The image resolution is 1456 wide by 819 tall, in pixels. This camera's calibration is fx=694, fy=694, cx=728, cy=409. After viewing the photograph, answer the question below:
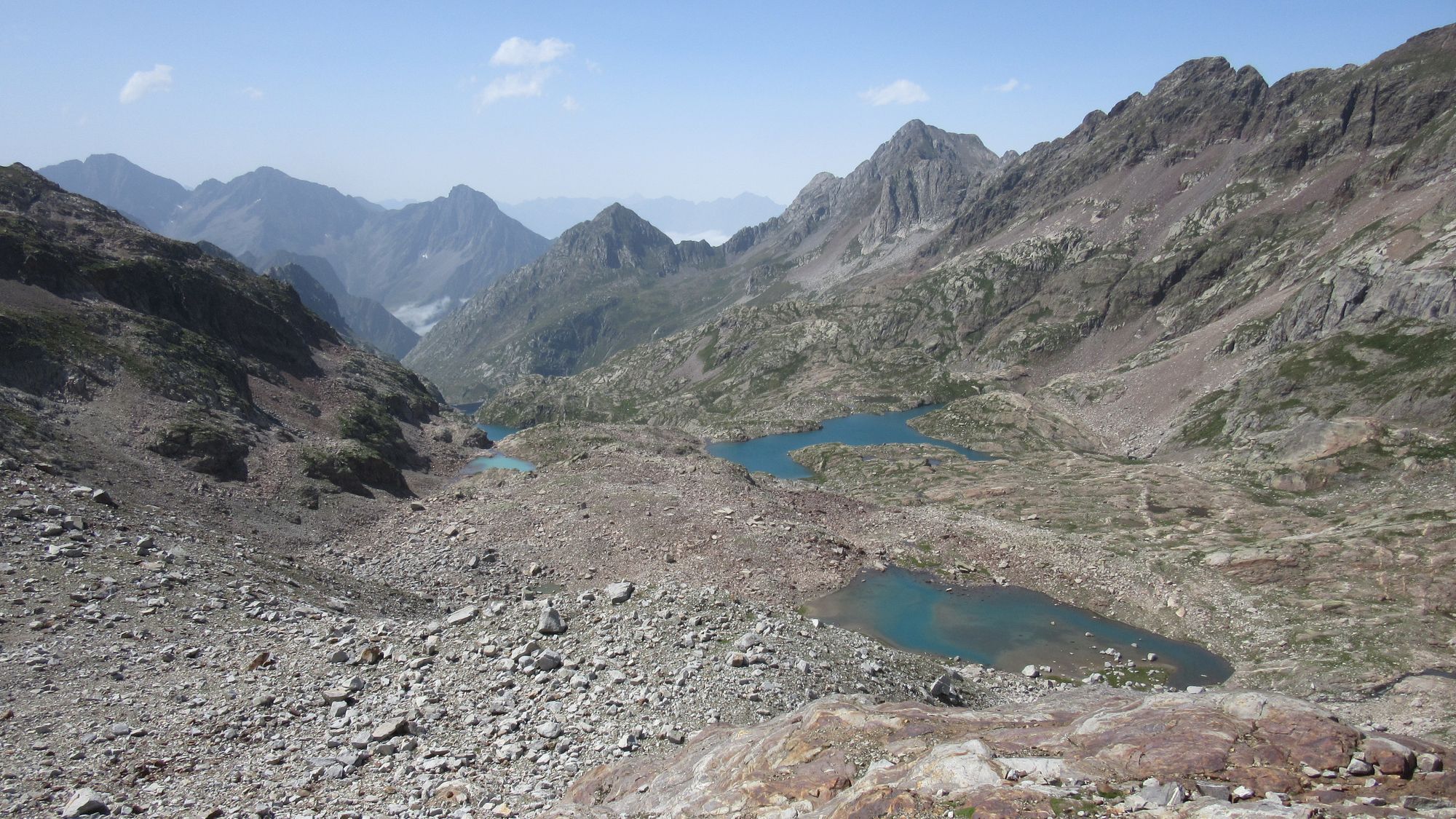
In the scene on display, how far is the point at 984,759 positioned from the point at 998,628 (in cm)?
3919

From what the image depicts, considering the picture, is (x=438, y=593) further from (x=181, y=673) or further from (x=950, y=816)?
(x=950, y=816)

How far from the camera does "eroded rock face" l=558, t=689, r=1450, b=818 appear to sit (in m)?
14.9

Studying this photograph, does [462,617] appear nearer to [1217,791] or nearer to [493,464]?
[1217,791]

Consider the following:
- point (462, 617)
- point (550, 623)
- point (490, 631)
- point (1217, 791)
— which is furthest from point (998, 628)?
point (1217, 791)

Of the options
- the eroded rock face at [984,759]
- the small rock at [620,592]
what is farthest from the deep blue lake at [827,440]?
the eroded rock face at [984,759]

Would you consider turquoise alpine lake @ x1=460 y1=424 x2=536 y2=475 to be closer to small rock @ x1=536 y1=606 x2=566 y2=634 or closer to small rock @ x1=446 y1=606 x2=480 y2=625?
small rock @ x1=446 y1=606 x2=480 y2=625

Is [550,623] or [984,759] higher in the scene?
[984,759]

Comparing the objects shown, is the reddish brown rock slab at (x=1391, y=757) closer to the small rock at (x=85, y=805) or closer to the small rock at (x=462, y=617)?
the small rock at (x=85, y=805)

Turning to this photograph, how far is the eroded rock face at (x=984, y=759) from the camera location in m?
14.9

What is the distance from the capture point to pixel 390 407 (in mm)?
96688

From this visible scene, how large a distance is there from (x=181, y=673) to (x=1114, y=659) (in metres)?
51.8

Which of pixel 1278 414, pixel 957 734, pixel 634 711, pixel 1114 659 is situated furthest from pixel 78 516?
pixel 1278 414

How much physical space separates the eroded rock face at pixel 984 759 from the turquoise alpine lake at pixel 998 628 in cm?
2634

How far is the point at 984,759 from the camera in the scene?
52.8 feet
